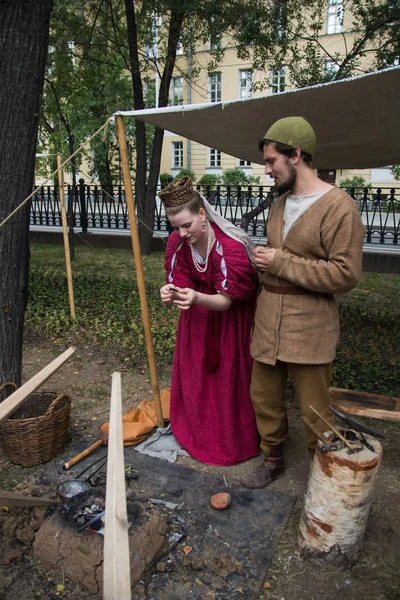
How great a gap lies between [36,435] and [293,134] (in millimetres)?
2158

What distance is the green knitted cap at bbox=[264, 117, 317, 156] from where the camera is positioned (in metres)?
2.06

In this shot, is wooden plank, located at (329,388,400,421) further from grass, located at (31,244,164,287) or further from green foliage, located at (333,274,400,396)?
grass, located at (31,244,164,287)

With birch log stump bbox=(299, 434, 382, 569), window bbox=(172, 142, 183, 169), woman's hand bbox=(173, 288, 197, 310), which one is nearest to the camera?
birch log stump bbox=(299, 434, 382, 569)

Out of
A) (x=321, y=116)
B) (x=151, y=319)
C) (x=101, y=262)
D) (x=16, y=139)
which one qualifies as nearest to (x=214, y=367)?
(x=321, y=116)

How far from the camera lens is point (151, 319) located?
5.66m

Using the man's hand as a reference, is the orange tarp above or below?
below

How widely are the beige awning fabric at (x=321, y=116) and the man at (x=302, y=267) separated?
0.47m

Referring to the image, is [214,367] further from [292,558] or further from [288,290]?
[292,558]

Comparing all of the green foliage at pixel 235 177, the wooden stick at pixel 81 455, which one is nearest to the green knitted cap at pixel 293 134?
the wooden stick at pixel 81 455

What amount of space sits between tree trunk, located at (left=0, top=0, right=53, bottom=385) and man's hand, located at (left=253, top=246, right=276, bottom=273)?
1787 millimetres

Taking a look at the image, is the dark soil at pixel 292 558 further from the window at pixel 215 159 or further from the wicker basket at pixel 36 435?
the window at pixel 215 159

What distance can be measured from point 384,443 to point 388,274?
596 cm

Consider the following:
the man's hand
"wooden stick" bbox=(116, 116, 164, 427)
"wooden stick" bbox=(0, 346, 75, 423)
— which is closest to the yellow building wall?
"wooden stick" bbox=(116, 116, 164, 427)

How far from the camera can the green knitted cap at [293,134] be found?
81.2 inches
